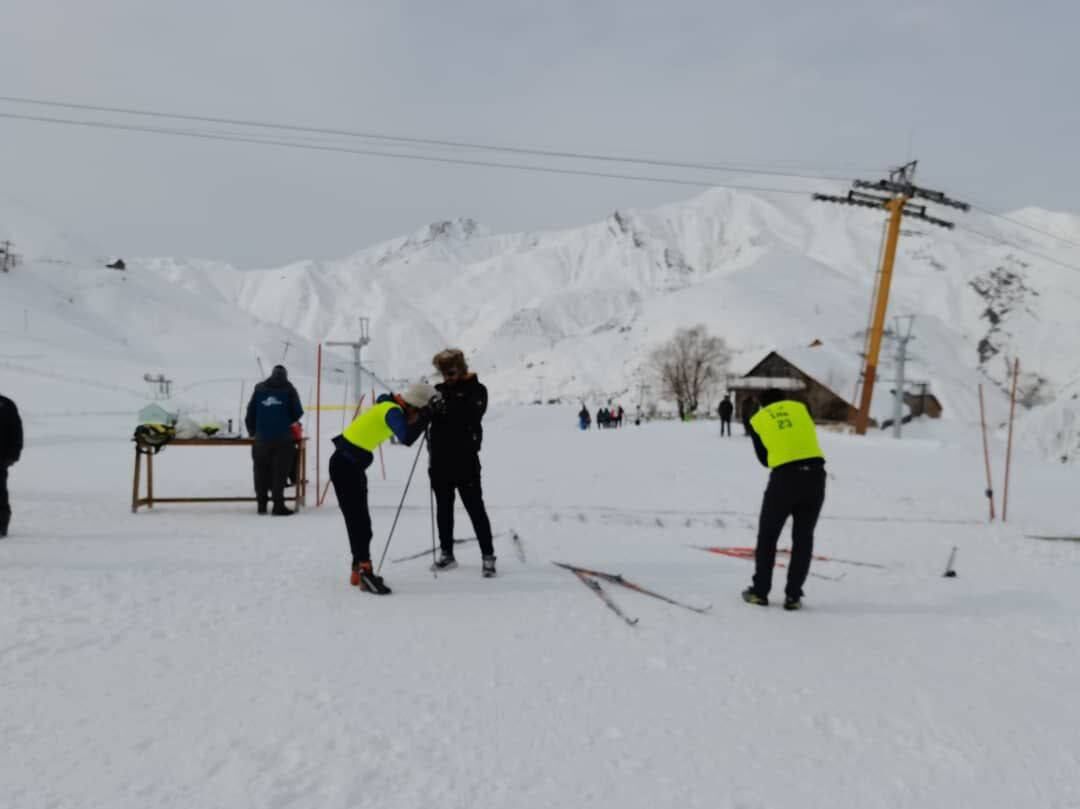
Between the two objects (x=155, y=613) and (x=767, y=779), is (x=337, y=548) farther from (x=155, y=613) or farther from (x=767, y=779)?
(x=767, y=779)

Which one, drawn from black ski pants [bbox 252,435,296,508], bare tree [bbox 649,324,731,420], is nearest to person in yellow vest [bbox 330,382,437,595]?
black ski pants [bbox 252,435,296,508]

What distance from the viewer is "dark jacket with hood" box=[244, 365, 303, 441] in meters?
8.89

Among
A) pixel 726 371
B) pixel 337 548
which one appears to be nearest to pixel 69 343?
pixel 726 371

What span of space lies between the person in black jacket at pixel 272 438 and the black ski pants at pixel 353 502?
3584mm

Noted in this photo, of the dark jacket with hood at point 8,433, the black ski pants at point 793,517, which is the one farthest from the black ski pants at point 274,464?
the black ski pants at point 793,517

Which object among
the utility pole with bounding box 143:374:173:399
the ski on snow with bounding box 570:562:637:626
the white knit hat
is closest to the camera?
the ski on snow with bounding box 570:562:637:626

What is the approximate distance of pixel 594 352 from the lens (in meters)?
188

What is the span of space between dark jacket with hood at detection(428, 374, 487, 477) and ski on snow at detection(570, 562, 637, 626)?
1.22 metres

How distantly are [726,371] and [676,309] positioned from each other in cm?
7381

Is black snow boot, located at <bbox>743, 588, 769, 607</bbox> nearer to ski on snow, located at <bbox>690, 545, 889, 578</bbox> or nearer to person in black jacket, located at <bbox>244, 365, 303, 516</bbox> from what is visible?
ski on snow, located at <bbox>690, 545, 889, 578</bbox>

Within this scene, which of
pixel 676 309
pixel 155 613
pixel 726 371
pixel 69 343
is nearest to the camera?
pixel 155 613

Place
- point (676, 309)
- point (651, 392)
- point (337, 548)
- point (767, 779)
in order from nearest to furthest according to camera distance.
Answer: point (767, 779) < point (337, 548) < point (651, 392) < point (676, 309)

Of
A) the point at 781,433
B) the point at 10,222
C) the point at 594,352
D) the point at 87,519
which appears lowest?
the point at 87,519

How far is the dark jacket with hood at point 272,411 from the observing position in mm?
8891
